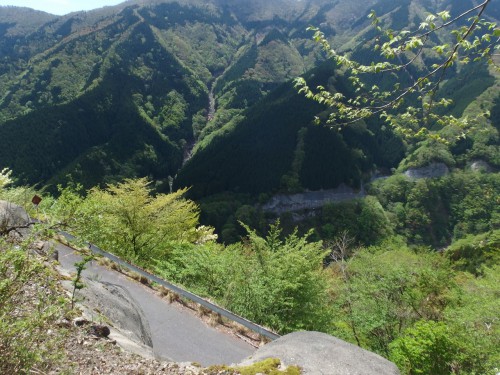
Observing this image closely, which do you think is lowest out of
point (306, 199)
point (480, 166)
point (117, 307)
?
point (480, 166)

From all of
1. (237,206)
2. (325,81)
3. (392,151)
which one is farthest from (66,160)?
(392,151)

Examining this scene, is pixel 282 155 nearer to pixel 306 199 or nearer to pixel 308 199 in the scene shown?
pixel 306 199

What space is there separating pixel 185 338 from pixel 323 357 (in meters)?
3.53

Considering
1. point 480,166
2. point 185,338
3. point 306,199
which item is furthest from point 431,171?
point 185,338

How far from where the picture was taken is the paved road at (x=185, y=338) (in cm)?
679

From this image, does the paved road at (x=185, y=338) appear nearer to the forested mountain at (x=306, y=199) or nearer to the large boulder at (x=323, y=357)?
the forested mountain at (x=306, y=199)

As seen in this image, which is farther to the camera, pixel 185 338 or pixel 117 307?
pixel 185 338

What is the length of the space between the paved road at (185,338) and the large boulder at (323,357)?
2040mm

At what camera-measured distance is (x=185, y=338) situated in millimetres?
7312

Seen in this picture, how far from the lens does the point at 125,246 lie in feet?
47.7

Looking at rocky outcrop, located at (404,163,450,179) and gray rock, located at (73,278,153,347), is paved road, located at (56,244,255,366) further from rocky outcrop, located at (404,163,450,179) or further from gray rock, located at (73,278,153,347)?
rocky outcrop, located at (404,163,450,179)

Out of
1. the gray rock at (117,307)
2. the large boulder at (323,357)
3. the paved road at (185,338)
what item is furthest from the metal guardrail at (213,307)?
the large boulder at (323,357)

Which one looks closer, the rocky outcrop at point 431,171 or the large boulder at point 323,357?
the large boulder at point 323,357

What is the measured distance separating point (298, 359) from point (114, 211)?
38.7 feet
